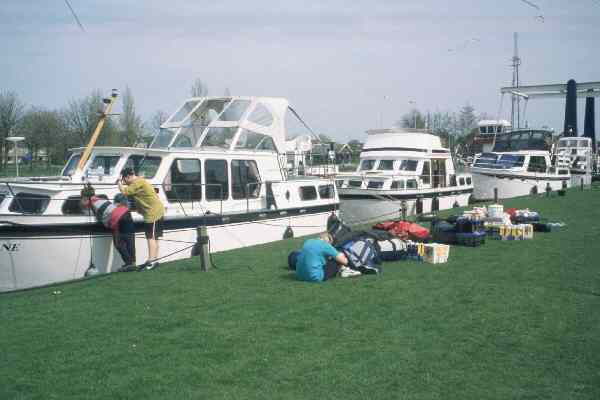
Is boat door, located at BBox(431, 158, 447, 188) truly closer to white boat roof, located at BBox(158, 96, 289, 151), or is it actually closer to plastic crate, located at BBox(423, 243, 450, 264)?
white boat roof, located at BBox(158, 96, 289, 151)

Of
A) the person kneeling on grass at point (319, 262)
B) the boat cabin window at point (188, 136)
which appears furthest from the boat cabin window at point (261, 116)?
the person kneeling on grass at point (319, 262)

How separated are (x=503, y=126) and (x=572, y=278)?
48532mm

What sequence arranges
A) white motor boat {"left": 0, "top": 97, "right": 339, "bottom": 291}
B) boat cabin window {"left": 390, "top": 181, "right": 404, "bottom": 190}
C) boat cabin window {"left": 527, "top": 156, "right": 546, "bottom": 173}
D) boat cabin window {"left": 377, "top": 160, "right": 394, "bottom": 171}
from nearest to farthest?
1. white motor boat {"left": 0, "top": 97, "right": 339, "bottom": 291}
2. boat cabin window {"left": 390, "top": 181, "right": 404, "bottom": 190}
3. boat cabin window {"left": 377, "top": 160, "right": 394, "bottom": 171}
4. boat cabin window {"left": 527, "top": 156, "right": 546, "bottom": 173}

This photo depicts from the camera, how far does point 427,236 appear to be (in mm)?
12195

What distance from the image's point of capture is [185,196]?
13.9m

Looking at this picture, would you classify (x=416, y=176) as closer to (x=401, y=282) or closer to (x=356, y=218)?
(x=356, y=218)

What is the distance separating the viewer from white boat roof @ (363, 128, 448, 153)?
82.0ft

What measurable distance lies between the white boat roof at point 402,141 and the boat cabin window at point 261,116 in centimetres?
973

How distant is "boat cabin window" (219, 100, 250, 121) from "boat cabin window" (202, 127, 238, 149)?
360 millimetres

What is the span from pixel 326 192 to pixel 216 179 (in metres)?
4.94

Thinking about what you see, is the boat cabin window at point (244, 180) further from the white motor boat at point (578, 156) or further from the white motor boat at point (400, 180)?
the white motor boat at point (578, 156)

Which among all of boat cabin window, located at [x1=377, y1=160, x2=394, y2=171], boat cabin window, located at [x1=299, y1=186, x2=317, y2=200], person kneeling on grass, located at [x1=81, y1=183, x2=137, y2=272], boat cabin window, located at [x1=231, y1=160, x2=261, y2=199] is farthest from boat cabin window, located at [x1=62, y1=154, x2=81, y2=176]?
boat cabin window, located at [x1=377, y1=160, x2=394, y2=171]

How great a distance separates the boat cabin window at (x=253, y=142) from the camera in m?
15.9

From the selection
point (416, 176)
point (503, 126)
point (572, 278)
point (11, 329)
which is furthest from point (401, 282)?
point (503, 126)
